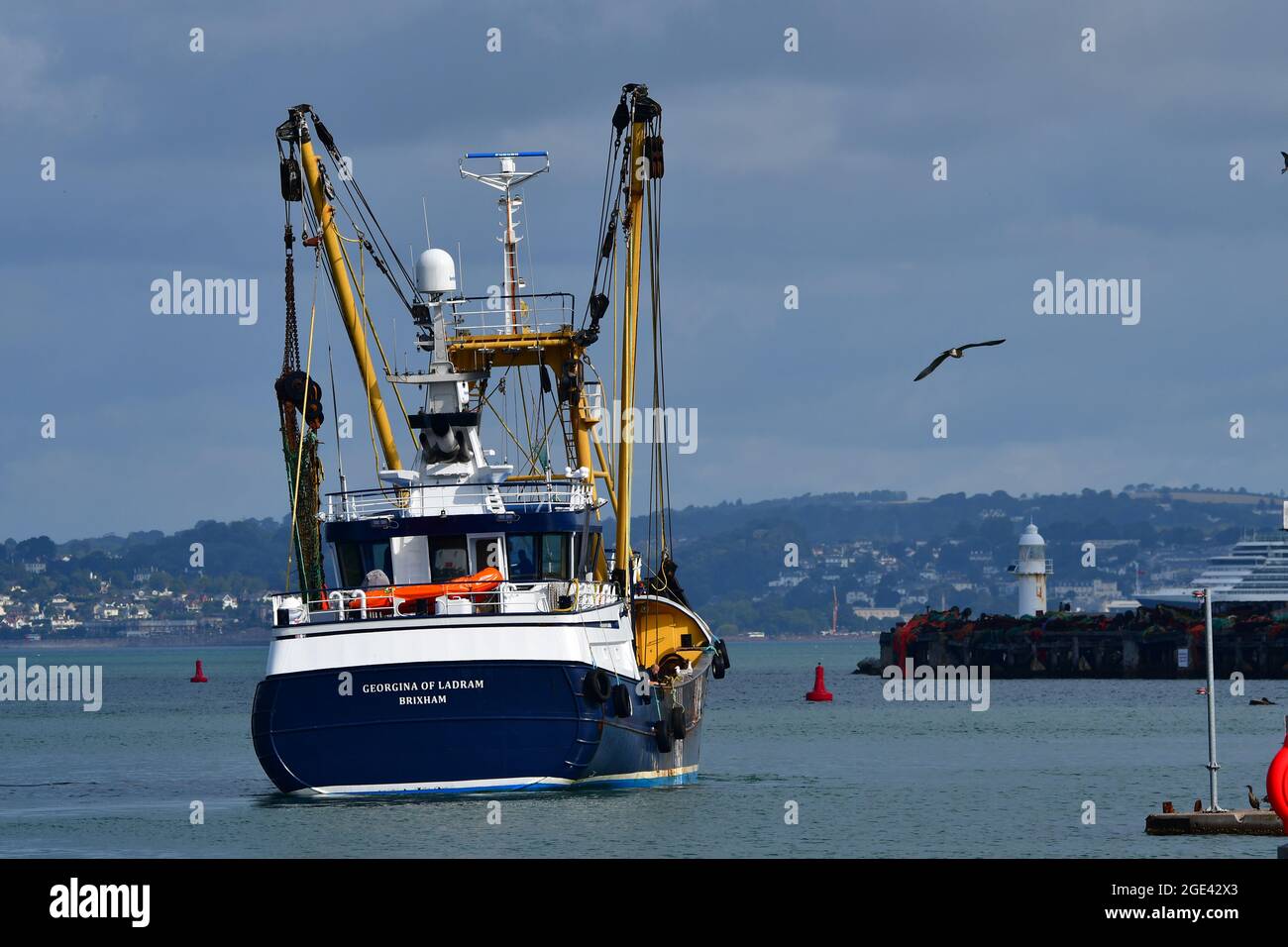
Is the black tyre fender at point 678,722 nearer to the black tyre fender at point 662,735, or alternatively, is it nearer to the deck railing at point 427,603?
the black tyre fender at point 662,735

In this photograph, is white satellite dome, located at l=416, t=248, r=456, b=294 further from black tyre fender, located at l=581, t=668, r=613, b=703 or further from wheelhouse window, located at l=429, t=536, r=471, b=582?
black tyre fender, located at l=581, t=668, r=613, b=703

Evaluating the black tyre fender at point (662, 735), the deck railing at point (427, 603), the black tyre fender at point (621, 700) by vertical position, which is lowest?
the black tyre fender at point (662, 735)

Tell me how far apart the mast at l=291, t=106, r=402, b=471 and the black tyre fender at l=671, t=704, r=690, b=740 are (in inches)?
392

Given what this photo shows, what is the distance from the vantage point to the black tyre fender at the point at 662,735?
52.1m

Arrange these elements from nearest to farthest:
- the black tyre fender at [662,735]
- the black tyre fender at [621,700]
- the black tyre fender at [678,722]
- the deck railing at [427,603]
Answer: the deck railing at [427,603]
the black tyre fender at [621,700]
the black tyre fender at [662,735]
the black tyre fender at [678,722]

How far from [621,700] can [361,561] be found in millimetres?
6821

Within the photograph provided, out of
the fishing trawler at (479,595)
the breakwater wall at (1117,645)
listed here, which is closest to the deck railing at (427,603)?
the fishing trawler at (479,595)

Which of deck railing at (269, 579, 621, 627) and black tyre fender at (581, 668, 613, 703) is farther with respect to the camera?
deck railing at (269, 579, 621, 627)

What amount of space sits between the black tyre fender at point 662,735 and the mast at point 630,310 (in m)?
4.53

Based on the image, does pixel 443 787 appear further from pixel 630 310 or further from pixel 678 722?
pixel 630 310

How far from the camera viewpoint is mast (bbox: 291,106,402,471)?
5709cm

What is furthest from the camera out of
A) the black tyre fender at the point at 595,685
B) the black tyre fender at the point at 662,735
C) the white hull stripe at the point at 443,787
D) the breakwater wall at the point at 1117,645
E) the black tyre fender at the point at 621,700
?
the breakwater wall at the point at 1117,645

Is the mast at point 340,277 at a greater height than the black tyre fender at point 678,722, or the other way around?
the mast at point 340,277

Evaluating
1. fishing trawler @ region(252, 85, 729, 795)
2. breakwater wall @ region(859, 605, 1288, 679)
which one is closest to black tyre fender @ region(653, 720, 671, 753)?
fishing trawler @ region(252, 85, 729, 795)
